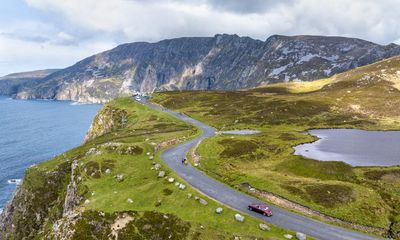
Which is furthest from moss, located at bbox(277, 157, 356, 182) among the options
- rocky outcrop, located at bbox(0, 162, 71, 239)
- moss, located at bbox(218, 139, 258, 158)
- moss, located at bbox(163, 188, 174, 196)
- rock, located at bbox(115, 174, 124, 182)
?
rocky outcrop, located at bbox(0, 162, 71, 239)

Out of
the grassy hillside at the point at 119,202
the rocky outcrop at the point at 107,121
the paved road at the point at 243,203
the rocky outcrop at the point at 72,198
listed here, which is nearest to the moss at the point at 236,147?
the paved road at the point at 243,203

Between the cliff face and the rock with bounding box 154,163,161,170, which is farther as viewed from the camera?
the cliff face

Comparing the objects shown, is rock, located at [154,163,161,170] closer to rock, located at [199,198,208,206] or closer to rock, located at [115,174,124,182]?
rock, located at [115,174,124,182]

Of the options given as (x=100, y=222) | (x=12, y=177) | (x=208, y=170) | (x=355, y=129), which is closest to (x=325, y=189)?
(x=208, y=170)

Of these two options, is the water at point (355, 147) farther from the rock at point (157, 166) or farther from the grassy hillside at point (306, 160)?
the rock at point (157, 166)

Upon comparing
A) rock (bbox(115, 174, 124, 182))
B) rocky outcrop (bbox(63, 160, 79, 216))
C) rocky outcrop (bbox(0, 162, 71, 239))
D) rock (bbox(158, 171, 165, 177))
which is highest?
rock (bbox(158, 171, 165, 177))

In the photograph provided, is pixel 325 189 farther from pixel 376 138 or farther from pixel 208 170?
pixel 376 138

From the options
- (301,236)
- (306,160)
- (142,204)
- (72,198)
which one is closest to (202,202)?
(142,204)
